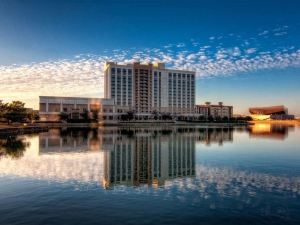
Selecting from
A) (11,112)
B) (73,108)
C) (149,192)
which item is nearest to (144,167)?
(149,192)

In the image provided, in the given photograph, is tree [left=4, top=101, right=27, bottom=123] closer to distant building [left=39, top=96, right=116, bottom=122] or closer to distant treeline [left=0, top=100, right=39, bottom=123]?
distant treeline [left=0, top=100, right=39, bottom=123]

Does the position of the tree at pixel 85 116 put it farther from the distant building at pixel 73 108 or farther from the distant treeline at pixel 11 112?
the distant treeline at pixel 11 112

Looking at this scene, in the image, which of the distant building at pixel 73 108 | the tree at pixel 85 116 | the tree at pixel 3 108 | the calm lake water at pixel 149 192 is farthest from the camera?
the distant building at pixel 73 108

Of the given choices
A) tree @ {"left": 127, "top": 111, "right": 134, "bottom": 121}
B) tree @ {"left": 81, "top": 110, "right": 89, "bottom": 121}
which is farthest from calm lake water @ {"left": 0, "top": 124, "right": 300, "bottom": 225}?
tree @ {"left": 127, "top": 111, "right": 134, "bottom": 121}

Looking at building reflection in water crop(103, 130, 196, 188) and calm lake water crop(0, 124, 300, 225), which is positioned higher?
calm lake water crop(0, 124, 300, 225)

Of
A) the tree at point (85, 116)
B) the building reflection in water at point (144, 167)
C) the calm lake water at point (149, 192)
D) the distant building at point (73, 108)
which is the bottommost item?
the building reflection in water at point (144, 167)

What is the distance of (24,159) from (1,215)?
22115mm

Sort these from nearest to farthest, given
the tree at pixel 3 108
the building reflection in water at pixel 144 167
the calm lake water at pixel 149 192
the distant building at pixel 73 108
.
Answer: the calm lake water at pixel 149 192
the building reflection in water at pixel 144 167
the tree at pixel 3 108
the distant building at pixel 73 108

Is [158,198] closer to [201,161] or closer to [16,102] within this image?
[201,161]

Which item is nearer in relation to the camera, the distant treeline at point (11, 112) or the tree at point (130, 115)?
the distant treeline at point (11, 112)

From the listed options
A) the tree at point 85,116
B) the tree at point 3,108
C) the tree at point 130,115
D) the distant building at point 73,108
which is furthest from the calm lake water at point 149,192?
the tree at point 130,115

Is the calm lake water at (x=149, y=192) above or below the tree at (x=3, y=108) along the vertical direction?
below

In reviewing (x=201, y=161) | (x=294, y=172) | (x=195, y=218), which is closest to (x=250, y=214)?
(x=195, y=218)

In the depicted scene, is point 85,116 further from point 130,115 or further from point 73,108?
point 130,115
